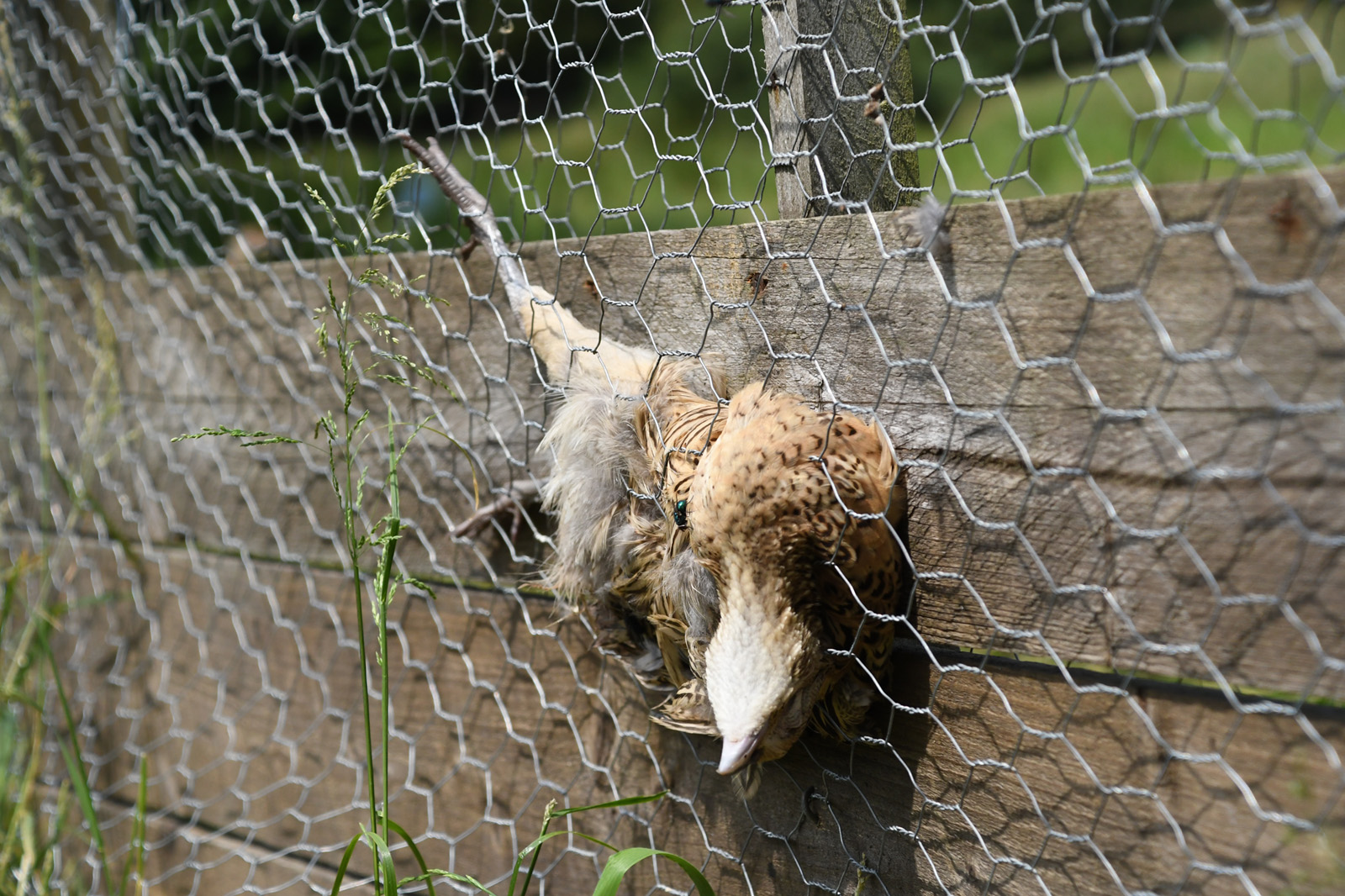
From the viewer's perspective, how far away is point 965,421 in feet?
3.26

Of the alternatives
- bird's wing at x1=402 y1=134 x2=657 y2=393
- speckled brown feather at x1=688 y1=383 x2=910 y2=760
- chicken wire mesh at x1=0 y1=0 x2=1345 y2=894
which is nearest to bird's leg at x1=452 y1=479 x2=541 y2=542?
chicken wire mesh at x1=0 y1=0 x2=1345 y2=894

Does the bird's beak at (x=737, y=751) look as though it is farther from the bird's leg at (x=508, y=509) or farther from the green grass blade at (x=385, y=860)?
the bird's leg at (x=508, y=509)

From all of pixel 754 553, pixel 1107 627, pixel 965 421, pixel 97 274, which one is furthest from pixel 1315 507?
pixel 97 274

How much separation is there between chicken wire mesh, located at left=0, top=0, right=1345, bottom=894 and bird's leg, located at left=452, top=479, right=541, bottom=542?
0.02 metres

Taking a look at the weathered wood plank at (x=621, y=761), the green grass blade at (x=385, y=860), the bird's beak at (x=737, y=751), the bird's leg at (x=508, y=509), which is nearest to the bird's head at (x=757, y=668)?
the bird's beak at (x=737, y=751)

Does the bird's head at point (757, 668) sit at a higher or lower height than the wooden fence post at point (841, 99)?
lower

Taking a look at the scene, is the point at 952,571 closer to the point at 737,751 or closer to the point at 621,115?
the point at 737,751

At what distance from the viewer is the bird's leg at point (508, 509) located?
1481 mm

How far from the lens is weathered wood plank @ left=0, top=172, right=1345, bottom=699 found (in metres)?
0.76

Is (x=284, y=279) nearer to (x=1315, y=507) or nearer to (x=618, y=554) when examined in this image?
(x=618, y=554)

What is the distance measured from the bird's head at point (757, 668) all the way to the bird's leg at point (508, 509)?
0.51 metres

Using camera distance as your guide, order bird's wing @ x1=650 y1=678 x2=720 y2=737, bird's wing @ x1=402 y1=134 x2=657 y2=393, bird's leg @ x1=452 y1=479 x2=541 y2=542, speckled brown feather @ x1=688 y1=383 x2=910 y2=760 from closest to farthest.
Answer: speckled brown feather @ x1=688 y1=383 x2=910 y2=760 → bird's wing @ x1=650 y1=678 x2=720 y2=737 → bird's wing @ x1=402 y1=134 x2=657 y2=393 → bird's leg @ x1=452 y1=479 x2=541 y2=542

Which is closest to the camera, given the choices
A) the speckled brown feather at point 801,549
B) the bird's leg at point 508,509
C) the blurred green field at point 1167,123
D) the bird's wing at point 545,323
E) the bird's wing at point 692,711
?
the blurred green field at point 1167,123

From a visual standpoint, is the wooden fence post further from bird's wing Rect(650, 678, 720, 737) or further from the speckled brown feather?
bird's wing Rect(650, 678, 720, 737)
